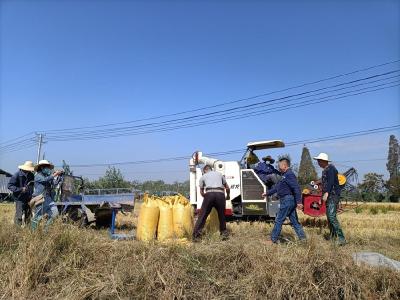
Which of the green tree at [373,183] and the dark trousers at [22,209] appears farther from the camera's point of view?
the green tree at [373,183]

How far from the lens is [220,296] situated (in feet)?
15.7

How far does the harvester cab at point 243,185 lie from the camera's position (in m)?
12.3

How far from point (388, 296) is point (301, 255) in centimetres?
103

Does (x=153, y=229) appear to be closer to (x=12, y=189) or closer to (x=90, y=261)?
(x=90, y=261)

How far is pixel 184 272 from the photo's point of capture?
4.99 m

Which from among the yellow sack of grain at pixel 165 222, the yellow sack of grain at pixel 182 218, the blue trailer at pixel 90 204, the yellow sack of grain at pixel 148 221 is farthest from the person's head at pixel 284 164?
the blue trailer at pixel 90 204

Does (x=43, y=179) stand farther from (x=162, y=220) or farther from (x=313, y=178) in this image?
(x=313, y=178)

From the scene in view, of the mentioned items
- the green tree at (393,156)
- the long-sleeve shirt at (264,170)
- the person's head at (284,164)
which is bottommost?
the person's head at (284,164)

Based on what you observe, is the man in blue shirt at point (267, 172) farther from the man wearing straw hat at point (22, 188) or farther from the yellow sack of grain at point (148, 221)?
the man wearing straw hat at point (22, 188)

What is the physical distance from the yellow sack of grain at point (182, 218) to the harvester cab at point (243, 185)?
15.0 feet

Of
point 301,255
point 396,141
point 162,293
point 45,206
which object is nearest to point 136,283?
point 162,293

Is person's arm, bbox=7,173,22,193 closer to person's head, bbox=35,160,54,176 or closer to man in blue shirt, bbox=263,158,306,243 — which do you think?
person's head, bbox=35,160,54,176

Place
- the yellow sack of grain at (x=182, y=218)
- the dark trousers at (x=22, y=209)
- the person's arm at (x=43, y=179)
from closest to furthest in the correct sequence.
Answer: the yellow sack of grain at (x=182, y=218) → the person's arm at (x=43, y=179) → the dark trousers at (x=22, y=209)

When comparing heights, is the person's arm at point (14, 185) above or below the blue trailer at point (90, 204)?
above
